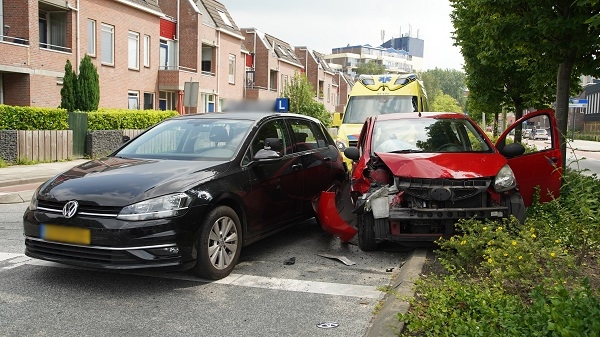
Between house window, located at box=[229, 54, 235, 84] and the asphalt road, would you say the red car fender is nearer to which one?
the asphalt road

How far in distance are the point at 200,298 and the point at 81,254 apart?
108cm

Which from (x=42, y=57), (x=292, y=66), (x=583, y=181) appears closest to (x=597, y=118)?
(x=292, y=66)

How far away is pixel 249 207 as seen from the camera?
578 centimetres

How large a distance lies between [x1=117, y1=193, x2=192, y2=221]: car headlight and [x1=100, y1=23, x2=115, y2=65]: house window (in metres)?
24.2

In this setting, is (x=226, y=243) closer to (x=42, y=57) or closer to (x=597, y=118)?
(x=42, y=57)

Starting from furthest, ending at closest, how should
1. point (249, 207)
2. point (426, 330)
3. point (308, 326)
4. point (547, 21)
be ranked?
point (547, 21) < point (249, 207) < point (308, 326) < point (426, 330)

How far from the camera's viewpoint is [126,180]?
16.3ft

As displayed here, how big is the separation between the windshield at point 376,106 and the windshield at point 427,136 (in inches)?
257

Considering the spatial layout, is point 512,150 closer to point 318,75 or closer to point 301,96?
point 301,96

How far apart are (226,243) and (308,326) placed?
1504mm

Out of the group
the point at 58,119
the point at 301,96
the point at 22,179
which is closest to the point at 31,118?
the point at 58,119

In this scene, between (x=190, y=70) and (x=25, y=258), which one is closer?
(x=25, y=258)

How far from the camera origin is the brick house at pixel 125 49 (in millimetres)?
22125

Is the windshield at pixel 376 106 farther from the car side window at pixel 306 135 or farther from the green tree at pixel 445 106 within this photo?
the green tree at pixel 445 106
